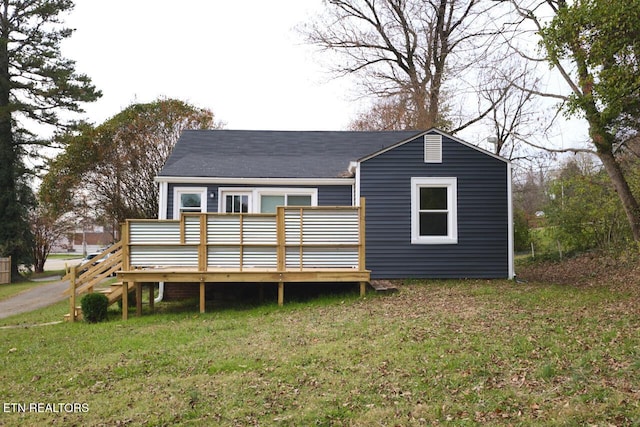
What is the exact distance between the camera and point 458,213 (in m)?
12.1

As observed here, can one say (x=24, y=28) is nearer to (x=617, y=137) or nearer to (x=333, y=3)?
(x=333, y=3)

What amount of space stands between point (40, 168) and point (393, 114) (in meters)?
18.8

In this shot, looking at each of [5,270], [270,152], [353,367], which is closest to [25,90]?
[5,270]

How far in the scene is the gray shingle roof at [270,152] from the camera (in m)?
13.1

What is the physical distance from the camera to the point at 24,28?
2305 cm

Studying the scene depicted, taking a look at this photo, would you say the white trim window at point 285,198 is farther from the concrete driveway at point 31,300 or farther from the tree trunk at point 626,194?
the tree trunk at point 626,194

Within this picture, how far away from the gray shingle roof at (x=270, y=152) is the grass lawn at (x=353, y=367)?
5.12 metres

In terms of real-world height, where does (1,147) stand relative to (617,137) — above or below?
above

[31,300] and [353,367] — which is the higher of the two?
[353,367]

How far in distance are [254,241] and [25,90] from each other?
1949 centimetres

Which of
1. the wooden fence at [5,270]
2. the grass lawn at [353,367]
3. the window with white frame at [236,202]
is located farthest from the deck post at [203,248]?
the wooden fence at [5,270]

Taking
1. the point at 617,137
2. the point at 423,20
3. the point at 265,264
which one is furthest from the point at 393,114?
the point at 265,264

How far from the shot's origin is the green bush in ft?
32.0

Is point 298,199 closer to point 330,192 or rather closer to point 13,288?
point 330,192
